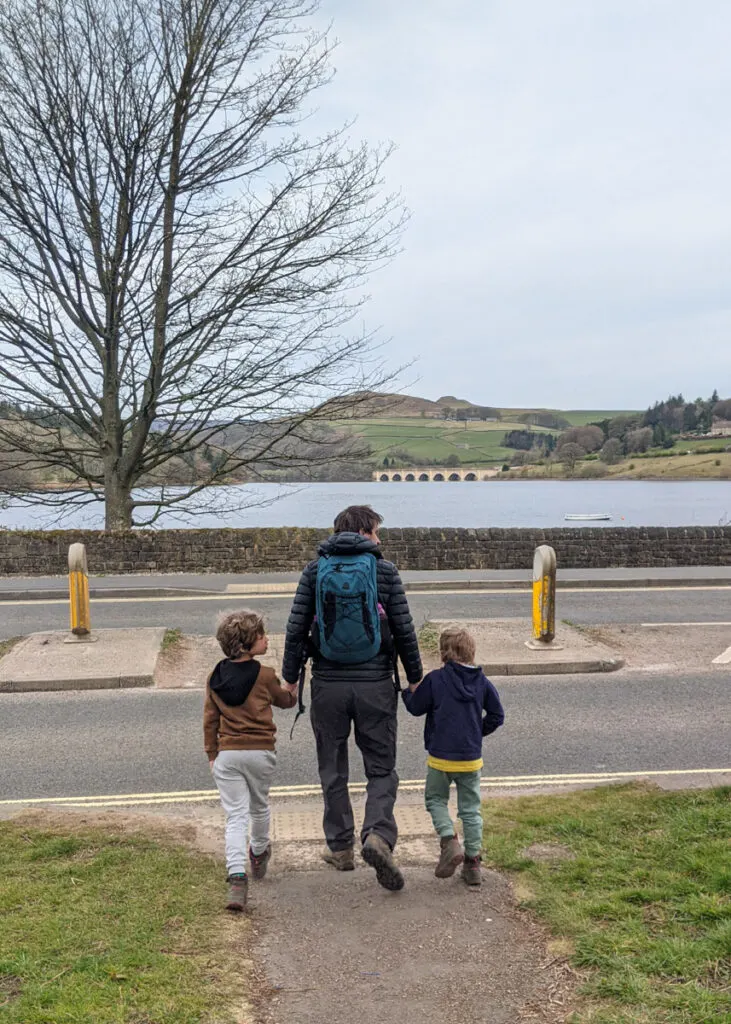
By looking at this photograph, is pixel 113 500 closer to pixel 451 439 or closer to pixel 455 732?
pixel 455 732

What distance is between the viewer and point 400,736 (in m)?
7.75

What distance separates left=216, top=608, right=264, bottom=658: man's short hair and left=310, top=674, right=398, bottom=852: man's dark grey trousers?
42 centimetres

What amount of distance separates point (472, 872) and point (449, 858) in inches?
5.3

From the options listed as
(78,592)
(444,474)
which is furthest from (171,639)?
(444,474)

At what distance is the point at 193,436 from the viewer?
20.4m

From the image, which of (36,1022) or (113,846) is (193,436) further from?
(36,1022)

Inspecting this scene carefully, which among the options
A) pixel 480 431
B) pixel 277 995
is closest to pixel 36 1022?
pixel 277 995

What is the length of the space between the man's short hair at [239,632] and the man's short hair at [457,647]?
38.4 inches

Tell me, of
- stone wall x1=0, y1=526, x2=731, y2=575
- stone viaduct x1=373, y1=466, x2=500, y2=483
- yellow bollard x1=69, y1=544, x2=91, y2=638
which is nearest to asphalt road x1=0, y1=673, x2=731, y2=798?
yellow bollard x1=69, y1=544, x2=91, y2=638

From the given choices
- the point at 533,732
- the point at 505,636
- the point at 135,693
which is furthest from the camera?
the point at 505,636

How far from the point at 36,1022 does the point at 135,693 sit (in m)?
6.19

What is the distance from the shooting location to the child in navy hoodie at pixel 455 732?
4.60 metres

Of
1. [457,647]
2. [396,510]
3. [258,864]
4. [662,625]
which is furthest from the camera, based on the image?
[396,510]

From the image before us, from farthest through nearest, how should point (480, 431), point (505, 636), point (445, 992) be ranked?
point (480, 431) < point (505, 636) < point (445, 992)
